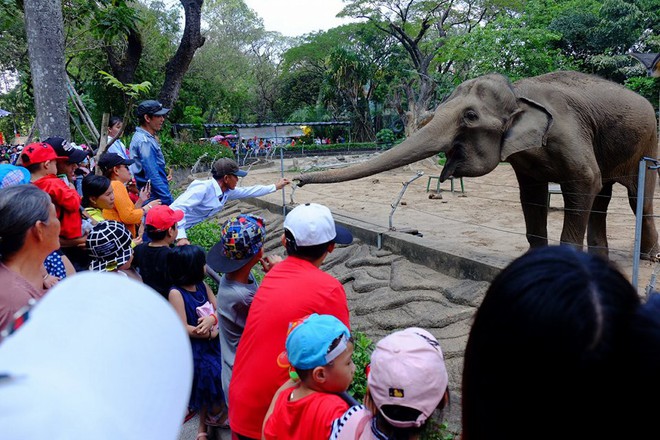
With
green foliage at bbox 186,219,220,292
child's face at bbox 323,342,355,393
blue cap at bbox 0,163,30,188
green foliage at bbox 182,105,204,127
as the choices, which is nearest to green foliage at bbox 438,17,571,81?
green foliage at bbox 182,105,204,127

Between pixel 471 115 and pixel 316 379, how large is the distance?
3.35m

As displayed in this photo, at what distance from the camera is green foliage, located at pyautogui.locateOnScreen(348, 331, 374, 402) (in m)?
3.06

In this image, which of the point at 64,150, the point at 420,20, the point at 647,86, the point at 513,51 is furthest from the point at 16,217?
the point at 420,20

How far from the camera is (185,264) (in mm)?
3047

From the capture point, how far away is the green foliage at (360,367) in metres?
3.06

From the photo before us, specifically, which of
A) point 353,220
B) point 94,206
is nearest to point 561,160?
point 353,220

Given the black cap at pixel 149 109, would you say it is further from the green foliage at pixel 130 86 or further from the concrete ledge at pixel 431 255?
the concrete ledge at pixel 431 255

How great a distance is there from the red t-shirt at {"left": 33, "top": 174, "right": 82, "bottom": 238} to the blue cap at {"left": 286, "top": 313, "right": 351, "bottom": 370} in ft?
6.39

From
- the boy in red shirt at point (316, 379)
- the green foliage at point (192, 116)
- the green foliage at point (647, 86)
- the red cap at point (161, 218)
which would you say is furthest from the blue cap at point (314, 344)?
the green foliage at point (192, 116)

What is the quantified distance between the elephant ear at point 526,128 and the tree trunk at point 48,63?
370 cm

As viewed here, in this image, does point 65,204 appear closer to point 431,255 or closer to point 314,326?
point 314,326

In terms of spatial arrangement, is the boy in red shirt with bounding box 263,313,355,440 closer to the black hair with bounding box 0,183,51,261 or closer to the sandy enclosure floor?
the black hair with bounding box 0,183,51,261

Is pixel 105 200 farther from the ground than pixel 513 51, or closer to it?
closer to it

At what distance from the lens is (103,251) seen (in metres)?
2.91
